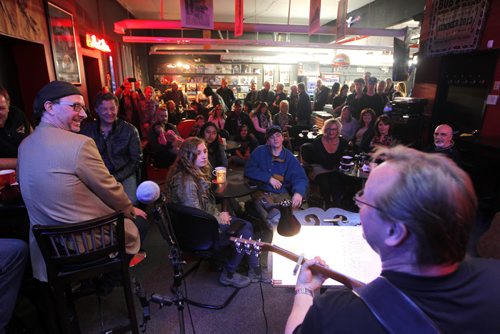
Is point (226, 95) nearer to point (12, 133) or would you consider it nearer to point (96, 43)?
point (96, 43)

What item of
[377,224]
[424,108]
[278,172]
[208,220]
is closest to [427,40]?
[424,108]

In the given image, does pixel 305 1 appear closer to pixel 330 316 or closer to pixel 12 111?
pixel 12 111

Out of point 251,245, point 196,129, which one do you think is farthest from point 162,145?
point 251,245

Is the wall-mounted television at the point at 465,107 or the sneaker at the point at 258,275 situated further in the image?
the wall-mounted television at the point at 465,107

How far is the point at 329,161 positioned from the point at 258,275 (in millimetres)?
1799

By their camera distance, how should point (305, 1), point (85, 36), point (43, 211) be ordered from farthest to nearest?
1. point (305, 1)
2. point (85, 36)
3. point (43, 211)

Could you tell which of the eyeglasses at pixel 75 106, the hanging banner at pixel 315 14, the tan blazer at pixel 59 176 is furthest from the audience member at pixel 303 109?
the tan blazer at pixel 59 176

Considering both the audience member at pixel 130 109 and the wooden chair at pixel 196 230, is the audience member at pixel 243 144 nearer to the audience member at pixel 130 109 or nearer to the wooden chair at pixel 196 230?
the audience member at pixel 130 109

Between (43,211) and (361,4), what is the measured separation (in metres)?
10.00

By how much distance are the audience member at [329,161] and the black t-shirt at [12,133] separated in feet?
10.4

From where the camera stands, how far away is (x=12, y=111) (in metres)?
2.62

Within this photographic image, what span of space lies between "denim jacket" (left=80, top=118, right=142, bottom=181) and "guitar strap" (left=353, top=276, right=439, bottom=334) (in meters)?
2.78

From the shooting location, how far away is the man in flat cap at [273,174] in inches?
124

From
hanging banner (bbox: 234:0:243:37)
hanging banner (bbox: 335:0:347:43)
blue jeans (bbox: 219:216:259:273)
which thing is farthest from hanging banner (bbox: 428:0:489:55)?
blue jeans (bbox: 219:216:259:273)
